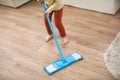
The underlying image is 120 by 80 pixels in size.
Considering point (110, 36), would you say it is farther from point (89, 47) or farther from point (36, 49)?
point (36, 49)

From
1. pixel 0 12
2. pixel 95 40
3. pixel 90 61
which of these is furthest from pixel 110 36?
pixel 0 12

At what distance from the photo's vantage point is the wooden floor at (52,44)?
1.53 meters

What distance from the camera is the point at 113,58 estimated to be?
157cm

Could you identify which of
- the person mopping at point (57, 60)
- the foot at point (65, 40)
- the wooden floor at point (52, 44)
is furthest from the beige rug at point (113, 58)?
the foot at point (65, 40)

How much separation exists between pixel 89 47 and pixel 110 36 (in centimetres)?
28

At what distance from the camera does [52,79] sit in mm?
1483

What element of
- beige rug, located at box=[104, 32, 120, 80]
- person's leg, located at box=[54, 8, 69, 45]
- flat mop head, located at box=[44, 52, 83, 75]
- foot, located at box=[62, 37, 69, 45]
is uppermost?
person's leg, located at box=[54, 8, 69, 45]

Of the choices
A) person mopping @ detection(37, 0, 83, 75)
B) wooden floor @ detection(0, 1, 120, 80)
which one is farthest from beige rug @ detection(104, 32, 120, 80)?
person mopping @ detection(37, 0, 83, 75)

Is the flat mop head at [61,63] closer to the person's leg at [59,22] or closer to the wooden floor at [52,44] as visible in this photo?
the wooden floor at [52,44]

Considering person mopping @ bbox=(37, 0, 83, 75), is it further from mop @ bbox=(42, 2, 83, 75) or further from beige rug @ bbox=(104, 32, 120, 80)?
beige rug @ bbox=(104, 32, 120, 80)

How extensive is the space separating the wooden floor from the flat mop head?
0.12 feet

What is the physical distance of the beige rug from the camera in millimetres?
1440

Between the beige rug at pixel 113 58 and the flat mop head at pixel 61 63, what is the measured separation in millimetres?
251

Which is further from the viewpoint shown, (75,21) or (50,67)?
(75,21)
